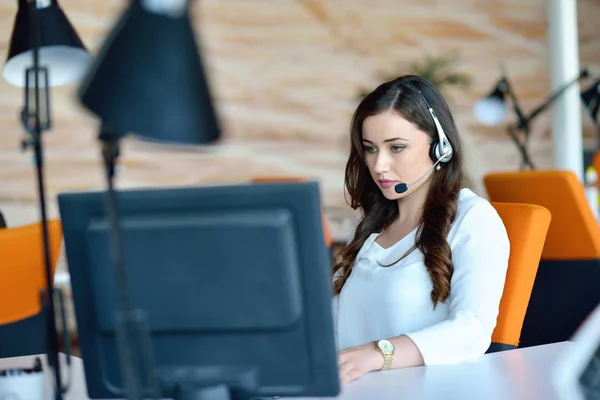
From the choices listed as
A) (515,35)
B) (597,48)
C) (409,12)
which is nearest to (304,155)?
(409,12)

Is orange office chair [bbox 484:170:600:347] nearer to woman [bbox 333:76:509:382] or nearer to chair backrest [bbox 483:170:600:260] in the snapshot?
chair backrest [bbox 483:170:600:260]

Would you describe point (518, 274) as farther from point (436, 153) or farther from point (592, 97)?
point (592, 97)

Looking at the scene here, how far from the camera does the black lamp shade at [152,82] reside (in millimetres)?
896

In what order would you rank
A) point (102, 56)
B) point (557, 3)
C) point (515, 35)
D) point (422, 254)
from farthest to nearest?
point (515, 35) < point (557, 3) < point (422, 254) < point (102, 56)

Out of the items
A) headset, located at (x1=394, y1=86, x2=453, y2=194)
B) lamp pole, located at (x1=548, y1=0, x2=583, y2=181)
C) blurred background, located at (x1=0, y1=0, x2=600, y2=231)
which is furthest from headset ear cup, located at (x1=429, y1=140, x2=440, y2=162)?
blurred background, located at (x1=0, y1=0, x2=600, y2=231)

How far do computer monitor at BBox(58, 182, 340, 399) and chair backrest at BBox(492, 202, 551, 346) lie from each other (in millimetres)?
899

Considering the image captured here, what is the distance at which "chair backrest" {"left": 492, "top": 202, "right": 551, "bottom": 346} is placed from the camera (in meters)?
1.94

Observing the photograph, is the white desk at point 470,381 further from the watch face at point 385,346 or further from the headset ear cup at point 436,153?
the headset ear cup at point 436,153

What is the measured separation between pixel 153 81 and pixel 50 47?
112 cm

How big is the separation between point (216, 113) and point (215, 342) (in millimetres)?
387

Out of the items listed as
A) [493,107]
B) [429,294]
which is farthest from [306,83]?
[429,294]

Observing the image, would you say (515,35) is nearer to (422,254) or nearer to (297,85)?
(297,85)

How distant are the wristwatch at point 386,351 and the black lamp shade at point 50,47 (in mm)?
895

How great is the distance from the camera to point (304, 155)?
6.64 metres
